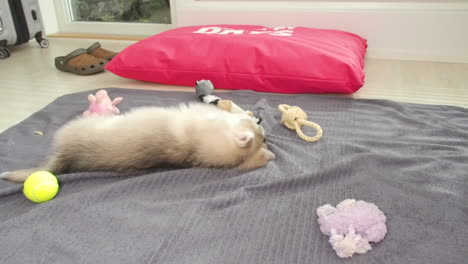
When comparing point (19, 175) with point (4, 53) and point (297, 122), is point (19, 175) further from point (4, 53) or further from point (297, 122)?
point (4, 53)

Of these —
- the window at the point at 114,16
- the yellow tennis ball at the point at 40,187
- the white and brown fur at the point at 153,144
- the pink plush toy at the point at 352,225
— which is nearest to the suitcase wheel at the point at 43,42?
the window at the point at 114,16

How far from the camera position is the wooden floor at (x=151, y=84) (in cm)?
178

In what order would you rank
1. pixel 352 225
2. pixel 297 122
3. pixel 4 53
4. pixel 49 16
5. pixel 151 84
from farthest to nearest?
1. pixel 49 16
2. pixel 4 53
3. pixel 151 84
4. pixel 297 122
5. pixel 352 225

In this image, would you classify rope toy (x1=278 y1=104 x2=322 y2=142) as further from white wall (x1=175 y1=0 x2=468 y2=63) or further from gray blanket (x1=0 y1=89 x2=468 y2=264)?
white wall (x1=175 y1=0 x2=468 y2=63)

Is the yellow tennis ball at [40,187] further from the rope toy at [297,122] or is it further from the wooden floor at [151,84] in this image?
the rope toy at [297,122]

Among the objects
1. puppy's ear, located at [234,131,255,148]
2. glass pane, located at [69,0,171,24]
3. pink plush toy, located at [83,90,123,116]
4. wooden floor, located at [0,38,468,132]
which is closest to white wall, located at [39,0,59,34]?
glass pane, located at [69,0,171,24]

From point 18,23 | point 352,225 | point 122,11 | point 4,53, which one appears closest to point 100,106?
point 352,225

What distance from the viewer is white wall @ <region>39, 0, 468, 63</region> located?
2.30 m

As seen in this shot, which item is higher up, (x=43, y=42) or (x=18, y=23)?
(x=18, y=23)

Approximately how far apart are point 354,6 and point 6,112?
82.7 inches

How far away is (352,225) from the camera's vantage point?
0.91 meters

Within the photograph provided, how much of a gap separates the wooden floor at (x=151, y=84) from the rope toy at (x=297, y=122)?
0.49 metres

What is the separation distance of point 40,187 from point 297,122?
0.90m

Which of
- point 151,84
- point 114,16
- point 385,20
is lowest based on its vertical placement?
point 151,84
